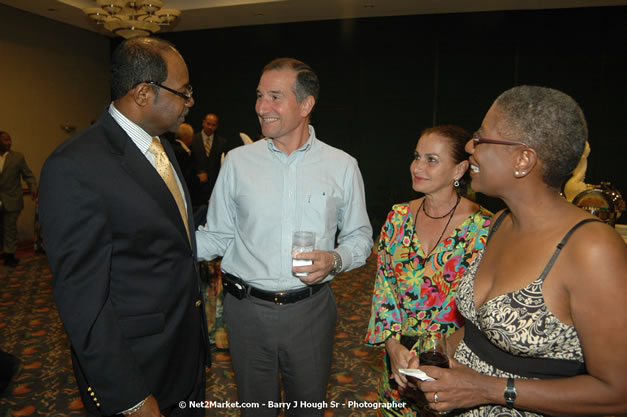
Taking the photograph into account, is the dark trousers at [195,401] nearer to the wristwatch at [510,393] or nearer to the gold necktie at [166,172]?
the gold necktie at [166,172]

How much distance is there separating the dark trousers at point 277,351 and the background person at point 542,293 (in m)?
0.84

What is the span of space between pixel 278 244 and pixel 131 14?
582 centimetres

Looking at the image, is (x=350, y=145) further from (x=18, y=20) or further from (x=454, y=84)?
(x=18, y=20)

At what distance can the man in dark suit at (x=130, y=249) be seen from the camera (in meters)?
1.37

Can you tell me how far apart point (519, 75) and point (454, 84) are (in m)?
1.05

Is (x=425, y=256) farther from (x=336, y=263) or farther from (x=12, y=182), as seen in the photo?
(x=12, y=182)

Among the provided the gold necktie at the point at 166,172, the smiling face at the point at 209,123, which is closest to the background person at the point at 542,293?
the gold necktie at the point at 166,172

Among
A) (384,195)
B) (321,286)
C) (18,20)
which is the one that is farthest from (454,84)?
(18,20)

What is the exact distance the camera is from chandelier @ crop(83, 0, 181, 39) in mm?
6377

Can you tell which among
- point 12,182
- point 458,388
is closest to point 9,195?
point 12,182

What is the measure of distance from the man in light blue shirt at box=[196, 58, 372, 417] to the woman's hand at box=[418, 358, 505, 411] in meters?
0.80

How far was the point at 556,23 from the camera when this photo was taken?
24.0 ft

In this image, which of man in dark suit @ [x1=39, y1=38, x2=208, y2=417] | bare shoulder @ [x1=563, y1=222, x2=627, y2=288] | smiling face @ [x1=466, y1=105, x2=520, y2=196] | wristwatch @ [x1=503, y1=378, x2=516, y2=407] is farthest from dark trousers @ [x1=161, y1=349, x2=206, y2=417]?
bare shoulder @ [x1=563, y1=222, x2=627, y2=288]

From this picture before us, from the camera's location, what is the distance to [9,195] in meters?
6.98
